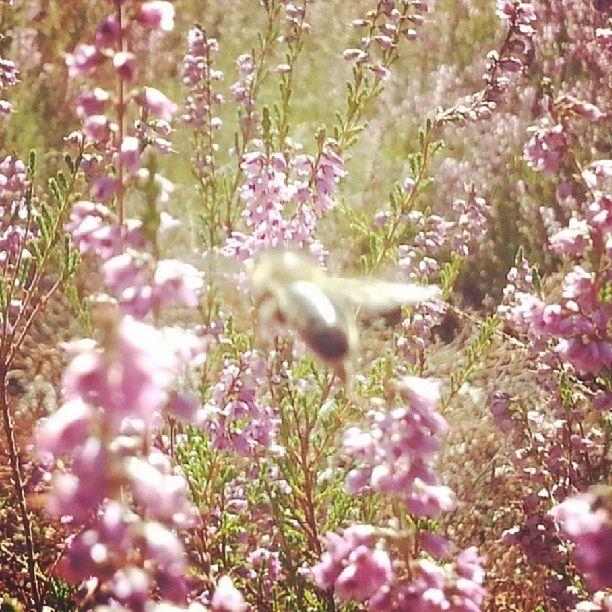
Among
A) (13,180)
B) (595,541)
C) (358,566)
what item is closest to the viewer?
(595,541)

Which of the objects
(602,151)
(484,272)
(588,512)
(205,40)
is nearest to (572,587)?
(588,512)

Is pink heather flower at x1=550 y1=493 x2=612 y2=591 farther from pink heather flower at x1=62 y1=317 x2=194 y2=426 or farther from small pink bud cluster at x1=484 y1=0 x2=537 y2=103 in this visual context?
small pink bud cluster at x1=484 y1=0 x2=537 y2=103

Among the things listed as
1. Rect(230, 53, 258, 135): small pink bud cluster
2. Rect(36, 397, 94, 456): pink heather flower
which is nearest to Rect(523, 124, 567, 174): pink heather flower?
Rect(36, 397, 94, 456): pink heather flower

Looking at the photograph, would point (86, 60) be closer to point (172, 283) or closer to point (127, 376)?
point (172, 283)

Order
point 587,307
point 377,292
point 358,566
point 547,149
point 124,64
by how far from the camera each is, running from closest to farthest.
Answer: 1. point 124,64
2. point 358,566
3. point 377,292
4. point 587,307
5. point 547,149


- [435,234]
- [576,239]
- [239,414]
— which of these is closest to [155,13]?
[576,239]

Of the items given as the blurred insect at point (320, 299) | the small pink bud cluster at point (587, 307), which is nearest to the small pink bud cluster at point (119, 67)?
the blurred insect at point (320, 299)

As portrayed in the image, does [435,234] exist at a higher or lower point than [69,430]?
higher

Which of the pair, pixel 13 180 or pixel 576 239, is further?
pixel 13 180
